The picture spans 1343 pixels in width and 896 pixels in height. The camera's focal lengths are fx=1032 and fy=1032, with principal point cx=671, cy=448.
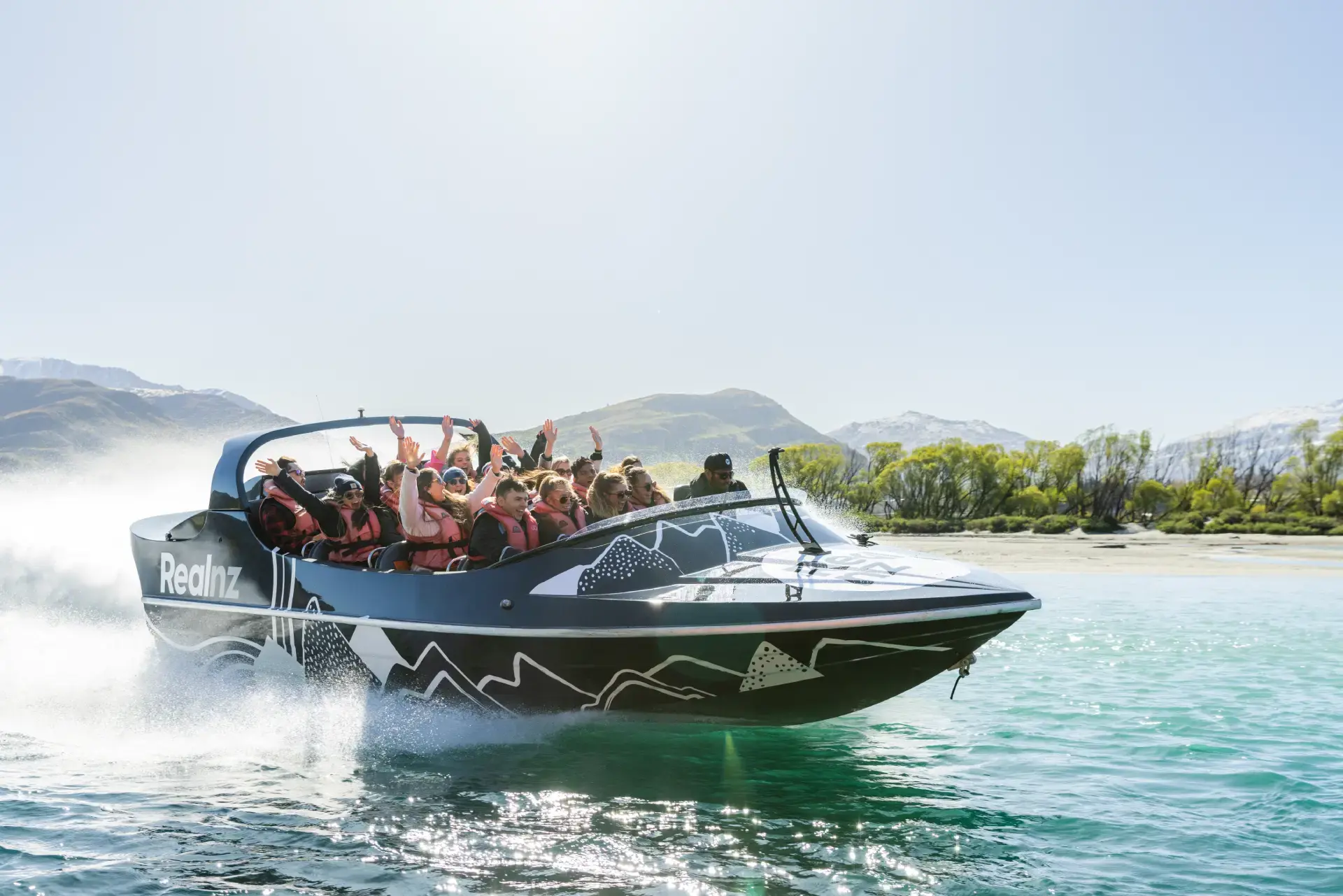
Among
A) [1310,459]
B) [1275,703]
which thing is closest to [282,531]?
[1275,703]

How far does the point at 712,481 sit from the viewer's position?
7.79 meters

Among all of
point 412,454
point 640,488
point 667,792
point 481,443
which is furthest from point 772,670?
point 481,443

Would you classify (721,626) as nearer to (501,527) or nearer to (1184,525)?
(501,527)

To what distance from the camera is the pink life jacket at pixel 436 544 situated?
722cm

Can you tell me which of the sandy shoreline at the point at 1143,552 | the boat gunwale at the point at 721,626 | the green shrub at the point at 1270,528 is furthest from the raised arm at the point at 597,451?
the green shrub at the point at 1270,528

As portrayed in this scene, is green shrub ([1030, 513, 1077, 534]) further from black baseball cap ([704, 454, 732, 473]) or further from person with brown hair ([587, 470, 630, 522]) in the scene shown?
person with brown hair ([587, 470, 630, 522])

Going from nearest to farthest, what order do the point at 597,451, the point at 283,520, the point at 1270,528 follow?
1. the point at 283,520
2. the point at 597,451
3. the point at 1270,528

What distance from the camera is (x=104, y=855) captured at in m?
4.79

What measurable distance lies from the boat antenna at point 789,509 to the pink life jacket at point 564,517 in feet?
4.49

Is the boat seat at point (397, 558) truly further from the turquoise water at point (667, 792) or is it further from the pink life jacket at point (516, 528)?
the turquoise water at point (667, 792)

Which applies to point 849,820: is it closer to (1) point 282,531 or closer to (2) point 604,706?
(2) point 604,706

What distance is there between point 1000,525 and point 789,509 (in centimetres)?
3339

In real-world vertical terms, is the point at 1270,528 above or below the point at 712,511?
below

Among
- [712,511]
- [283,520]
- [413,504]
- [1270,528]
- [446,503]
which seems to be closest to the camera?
[712,511]
